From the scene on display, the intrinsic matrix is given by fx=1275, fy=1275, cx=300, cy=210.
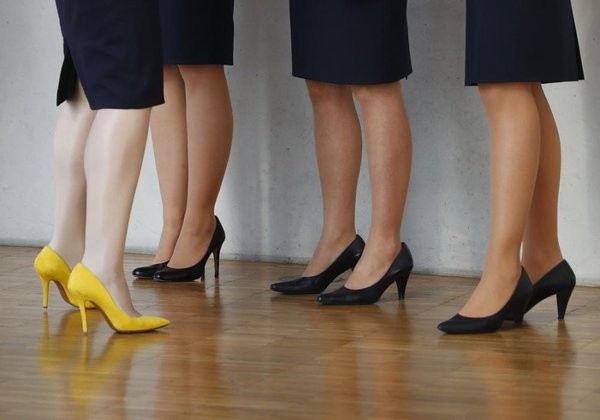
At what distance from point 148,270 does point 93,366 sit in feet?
3.56

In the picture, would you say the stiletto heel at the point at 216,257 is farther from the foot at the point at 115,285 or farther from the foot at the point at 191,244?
the foot at the point at 115,285

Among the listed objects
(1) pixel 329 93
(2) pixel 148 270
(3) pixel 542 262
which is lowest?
(2) pixel 148 270

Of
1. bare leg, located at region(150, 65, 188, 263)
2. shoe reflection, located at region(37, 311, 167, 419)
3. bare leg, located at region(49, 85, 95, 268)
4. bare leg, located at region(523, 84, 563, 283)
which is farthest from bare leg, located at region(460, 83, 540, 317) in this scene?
bare leg, located at region(150, 65, 188, 263)

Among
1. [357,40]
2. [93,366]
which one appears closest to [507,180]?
[357,40]

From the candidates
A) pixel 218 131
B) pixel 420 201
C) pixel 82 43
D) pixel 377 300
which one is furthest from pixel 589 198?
pixel 82 43

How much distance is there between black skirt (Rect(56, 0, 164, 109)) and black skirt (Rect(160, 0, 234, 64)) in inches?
26.1

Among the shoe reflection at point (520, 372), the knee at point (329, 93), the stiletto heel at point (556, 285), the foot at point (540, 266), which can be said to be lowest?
the shoe reflection at point (520, 372)

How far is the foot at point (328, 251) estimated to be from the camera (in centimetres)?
297

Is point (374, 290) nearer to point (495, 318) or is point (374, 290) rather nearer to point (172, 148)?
point (495, 318)

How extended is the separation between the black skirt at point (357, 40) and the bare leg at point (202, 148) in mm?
391

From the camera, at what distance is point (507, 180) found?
246cm

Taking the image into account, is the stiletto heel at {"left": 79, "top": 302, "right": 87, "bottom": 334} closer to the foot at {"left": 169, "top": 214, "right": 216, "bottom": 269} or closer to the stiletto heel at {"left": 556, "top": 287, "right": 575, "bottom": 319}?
the foot at {"left": 169, "top": 214, "right": 216, "bottom": 269}

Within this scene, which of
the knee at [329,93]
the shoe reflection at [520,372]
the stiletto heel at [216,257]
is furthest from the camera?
the stiletto heel at [216,257]

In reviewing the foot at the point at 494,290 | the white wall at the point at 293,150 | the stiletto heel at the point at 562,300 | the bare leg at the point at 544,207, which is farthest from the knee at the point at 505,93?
the white wall at the point at 293,150
